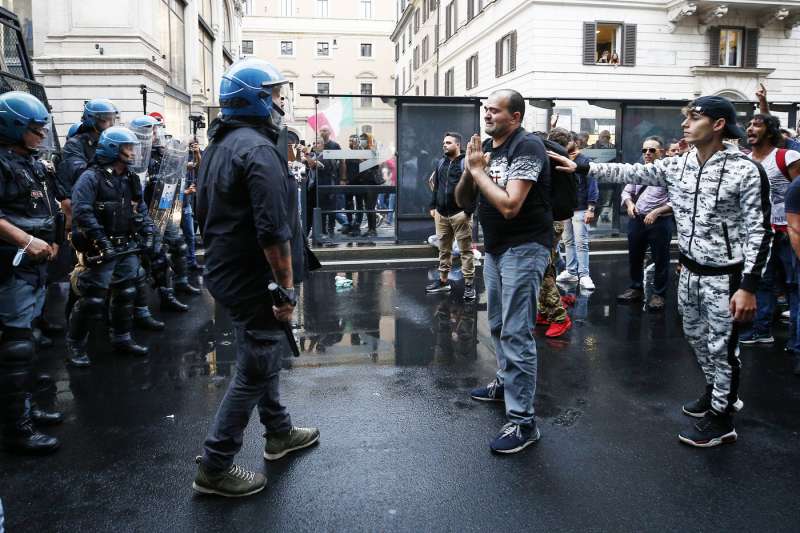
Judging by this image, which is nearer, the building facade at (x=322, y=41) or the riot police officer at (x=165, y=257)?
the riot police officer at (x=165, y=257)

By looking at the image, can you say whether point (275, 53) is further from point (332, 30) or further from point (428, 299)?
point (428, 299)

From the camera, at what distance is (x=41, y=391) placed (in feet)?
15.8

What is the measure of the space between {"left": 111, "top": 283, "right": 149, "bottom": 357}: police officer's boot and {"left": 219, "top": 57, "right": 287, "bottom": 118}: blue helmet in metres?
3.17

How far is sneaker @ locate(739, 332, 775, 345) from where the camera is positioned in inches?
238

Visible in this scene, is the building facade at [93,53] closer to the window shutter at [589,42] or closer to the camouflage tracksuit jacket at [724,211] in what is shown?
the camouflage tracksuit jacket at [724,211]

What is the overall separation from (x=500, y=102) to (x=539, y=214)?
0.69 metres

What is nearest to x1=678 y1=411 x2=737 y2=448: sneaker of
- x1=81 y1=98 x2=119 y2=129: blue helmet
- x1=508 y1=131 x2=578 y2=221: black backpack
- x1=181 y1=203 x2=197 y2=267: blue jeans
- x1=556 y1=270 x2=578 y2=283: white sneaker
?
x1=508 y1=131 x2=578 y2=221: black backpack

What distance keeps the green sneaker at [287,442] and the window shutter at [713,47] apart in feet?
88.6

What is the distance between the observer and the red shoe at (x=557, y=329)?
6316 millimetres

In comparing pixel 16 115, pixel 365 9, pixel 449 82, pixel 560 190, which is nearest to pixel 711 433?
pixel 560 190

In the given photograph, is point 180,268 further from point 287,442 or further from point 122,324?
point 287,442

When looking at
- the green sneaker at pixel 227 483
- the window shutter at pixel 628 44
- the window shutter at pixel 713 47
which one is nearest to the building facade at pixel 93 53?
the green sneaker at pixel 227 483

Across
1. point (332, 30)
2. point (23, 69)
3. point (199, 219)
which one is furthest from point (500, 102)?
point (332, 30)

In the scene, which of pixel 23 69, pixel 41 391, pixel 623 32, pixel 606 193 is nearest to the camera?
pixel 41 391
